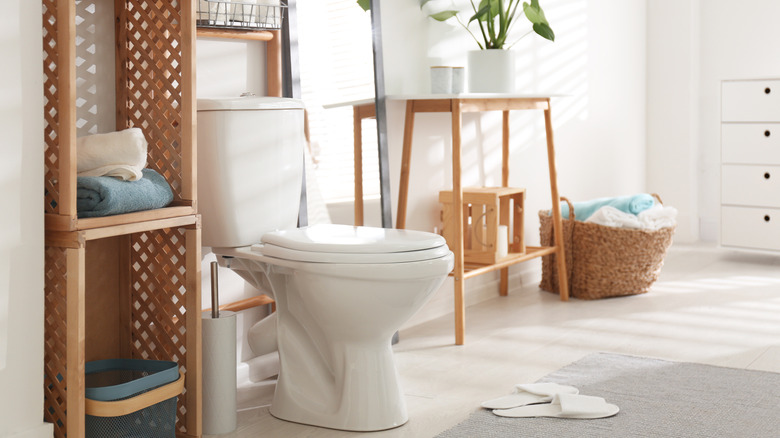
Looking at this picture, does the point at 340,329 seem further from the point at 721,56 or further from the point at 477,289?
the point at 721,56

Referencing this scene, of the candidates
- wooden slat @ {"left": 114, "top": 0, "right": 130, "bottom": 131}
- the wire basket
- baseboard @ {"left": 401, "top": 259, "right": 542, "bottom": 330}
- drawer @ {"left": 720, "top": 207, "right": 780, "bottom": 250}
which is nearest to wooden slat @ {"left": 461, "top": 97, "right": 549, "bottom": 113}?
baseboard @ {"left": 401, "top": 259, "right": 542, "bottom": 330}

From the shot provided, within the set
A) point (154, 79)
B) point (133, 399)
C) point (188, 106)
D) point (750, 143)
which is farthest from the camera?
point (750, 143)

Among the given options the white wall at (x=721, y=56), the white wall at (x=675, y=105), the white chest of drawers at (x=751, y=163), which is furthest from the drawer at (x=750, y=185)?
the white wall at (x=675, y=105)

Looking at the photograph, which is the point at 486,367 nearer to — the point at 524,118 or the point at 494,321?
the point at 494,321

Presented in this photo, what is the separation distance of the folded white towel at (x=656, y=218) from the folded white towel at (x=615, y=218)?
0.10 ft

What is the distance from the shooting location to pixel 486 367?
2621mm

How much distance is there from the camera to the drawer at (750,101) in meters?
4.08

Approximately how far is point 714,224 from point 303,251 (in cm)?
352

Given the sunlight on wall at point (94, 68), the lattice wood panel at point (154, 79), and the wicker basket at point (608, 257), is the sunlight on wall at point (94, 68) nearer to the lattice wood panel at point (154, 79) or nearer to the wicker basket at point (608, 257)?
the lattice wood panel at point (154, 79)

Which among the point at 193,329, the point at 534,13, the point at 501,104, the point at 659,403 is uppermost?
the point at 534,13

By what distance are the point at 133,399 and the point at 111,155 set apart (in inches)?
19.5

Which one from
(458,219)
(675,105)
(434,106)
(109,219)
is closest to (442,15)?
(434,106)

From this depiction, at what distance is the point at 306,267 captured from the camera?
2.04 meters

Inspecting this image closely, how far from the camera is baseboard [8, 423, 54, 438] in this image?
1.73 metres
